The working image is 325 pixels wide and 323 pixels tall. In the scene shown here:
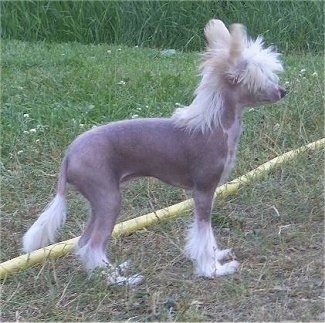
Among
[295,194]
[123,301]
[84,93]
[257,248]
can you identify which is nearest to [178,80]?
[84,93]

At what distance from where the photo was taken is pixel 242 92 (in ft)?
11.4

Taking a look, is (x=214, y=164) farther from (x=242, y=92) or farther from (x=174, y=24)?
(x=174, y=24)

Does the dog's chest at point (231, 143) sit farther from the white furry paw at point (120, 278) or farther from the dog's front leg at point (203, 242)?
the white furry paw at point (120, 278)

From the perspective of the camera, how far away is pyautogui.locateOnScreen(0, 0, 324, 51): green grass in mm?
8422

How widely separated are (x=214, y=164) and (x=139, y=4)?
561 centimetres

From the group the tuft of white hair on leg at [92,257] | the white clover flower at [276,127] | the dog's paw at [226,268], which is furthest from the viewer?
the white clover flower at [276,127]

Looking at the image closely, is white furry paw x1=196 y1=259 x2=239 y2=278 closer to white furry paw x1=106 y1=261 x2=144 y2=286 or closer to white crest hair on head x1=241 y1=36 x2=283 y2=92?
white furry paw x1=106 y1=261 x2=144 y2=286

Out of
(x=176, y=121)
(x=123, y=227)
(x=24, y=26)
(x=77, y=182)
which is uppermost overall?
(x=176, y=121)

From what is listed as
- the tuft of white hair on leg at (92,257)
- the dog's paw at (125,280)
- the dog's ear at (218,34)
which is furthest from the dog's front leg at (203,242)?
the dog's ear at (218,34)

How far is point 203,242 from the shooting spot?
3508mm

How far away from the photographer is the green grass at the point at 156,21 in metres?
8.42

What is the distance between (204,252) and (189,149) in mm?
427

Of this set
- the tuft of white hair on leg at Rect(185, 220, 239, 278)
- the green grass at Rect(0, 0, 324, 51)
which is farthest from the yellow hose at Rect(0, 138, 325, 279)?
the green grass at Rect(0, 0, 324, 51)

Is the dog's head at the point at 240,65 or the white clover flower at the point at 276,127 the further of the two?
the white clover flower at the point at 276,127
